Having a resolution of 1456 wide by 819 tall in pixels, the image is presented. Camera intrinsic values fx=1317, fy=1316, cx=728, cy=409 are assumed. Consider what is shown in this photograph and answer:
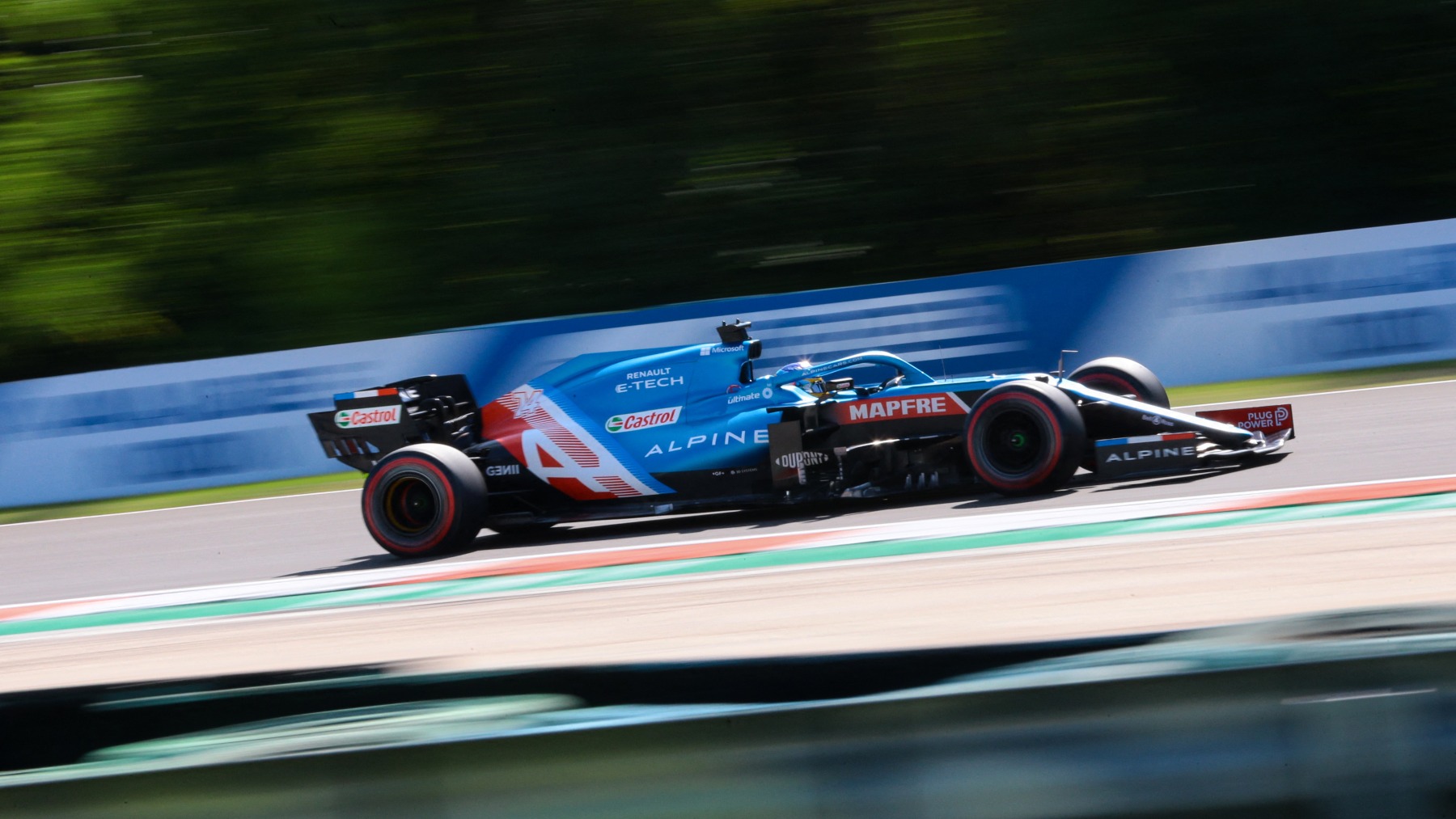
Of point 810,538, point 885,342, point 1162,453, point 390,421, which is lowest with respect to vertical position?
point 810,538


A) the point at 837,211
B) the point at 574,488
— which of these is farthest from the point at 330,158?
the point at 574,488

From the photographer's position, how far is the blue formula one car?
6371 mm

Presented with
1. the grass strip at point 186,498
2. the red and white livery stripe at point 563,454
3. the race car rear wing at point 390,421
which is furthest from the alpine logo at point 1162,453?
the grass strip at point 186,498

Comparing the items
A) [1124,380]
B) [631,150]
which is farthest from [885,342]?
[631,150]

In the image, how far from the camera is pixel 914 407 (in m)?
6.68

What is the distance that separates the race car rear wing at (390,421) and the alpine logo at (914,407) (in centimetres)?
232

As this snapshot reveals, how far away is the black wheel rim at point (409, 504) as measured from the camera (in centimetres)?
702

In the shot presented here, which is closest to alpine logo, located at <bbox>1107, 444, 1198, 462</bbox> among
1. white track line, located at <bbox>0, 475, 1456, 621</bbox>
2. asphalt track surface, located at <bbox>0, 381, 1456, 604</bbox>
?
asphalt track surface, located at <bbox>0, 381, 1456, 604</bbox>

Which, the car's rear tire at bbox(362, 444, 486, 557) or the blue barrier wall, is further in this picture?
the blue barrier wall

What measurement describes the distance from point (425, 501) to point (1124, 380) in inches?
151

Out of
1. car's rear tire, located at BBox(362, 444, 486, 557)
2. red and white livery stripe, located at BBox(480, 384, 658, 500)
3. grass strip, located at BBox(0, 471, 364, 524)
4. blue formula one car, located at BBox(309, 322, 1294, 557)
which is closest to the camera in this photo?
blue formula one car, located at BBox(309, 322, 1294, 557)

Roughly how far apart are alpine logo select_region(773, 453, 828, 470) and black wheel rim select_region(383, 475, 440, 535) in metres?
1.89

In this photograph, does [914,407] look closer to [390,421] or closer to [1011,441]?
[1011,441]

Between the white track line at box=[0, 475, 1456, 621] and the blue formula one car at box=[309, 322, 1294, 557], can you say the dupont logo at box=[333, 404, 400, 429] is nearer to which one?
the blue formula one car at box=[309, 322, 1294, 557]
